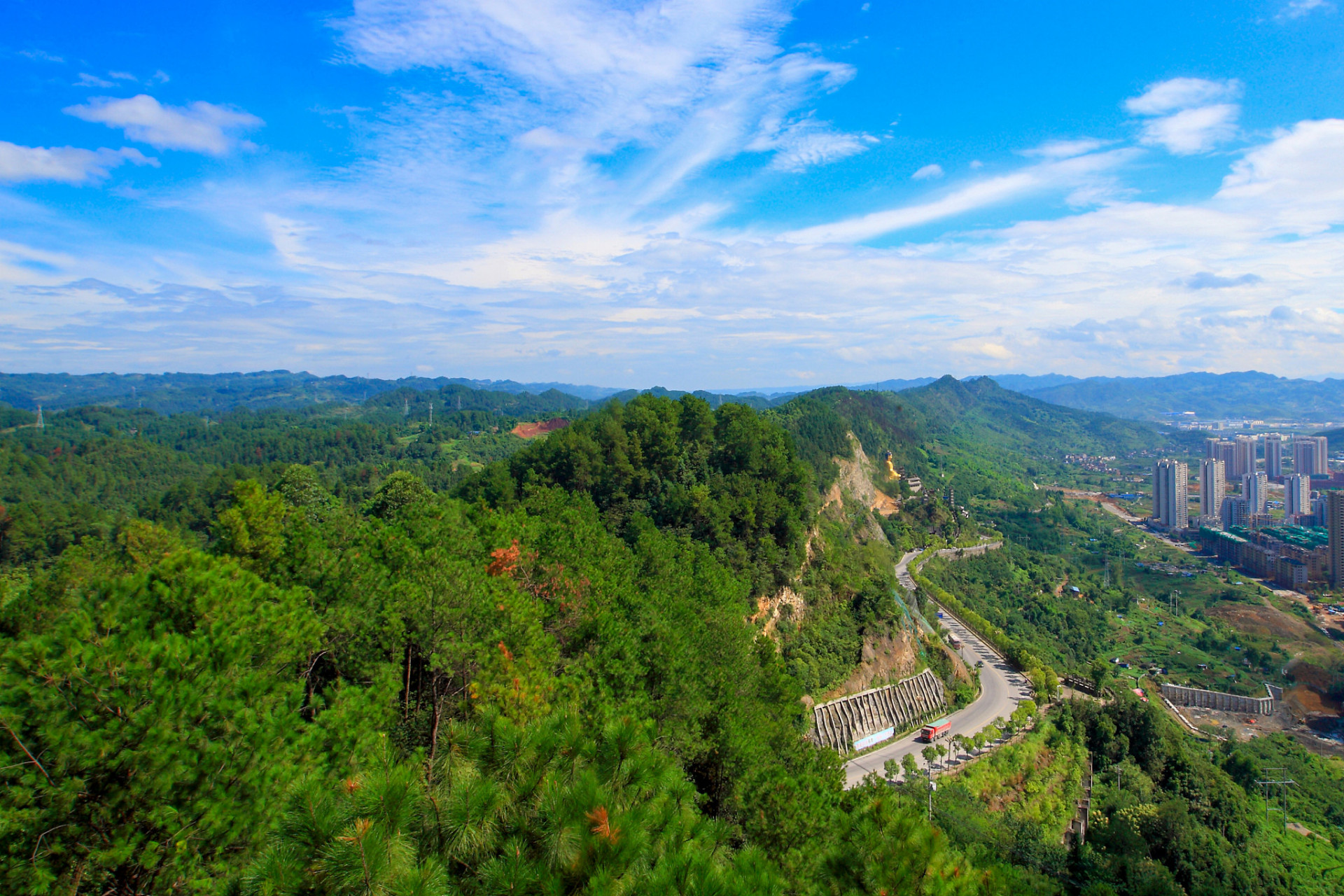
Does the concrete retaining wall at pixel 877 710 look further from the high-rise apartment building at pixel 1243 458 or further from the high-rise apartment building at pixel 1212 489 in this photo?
the high-rise apartment building at pixel 1243 458

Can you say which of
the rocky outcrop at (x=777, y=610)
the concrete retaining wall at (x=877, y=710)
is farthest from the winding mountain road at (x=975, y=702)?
the rocky outcrop at (x=777, y=610)

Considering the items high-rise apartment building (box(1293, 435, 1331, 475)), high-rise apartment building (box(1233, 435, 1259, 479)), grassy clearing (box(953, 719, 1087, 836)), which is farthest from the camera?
high-rise apartment building (box(1233, 435, 1259, 479))

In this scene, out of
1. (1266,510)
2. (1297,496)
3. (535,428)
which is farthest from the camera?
(535,428)

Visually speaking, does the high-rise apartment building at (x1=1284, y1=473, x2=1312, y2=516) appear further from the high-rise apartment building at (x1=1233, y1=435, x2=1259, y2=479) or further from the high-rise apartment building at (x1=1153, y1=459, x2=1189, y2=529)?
the high-rise apartment building at (x1=1233, y1=435, x2=1259, y2=479)

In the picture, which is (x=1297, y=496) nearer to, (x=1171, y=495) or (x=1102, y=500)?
(x=1171, y=495)

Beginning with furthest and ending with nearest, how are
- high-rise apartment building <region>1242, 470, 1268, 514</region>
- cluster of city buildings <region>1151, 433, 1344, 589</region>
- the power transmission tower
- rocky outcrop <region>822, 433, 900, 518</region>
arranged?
high-rise apartment building <region>1242, 470, 1268, 514</region>, cluster of city buildings <region>1151, 433, 1344, 589</region>, rocky outcrop <region>822, 433, 900, 518</region>, the power transmission tower

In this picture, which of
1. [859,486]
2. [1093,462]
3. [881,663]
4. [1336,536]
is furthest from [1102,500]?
[881,663]

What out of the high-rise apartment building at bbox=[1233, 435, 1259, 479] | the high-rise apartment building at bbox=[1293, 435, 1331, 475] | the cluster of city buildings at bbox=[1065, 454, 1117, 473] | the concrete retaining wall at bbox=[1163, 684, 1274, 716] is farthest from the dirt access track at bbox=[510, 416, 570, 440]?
the high-rise apartment building at bbox=[1293, 435, 1331, 475]
